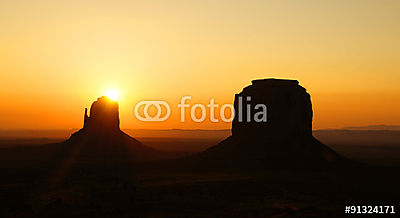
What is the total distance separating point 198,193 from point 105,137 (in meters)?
58.9

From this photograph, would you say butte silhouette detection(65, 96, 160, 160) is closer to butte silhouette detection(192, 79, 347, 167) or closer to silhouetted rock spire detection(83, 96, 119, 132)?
silhouetted rock spire detection(83, 96, 119, 132)

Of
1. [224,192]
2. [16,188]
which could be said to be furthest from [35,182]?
[224,192]

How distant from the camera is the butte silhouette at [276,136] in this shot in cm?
5066

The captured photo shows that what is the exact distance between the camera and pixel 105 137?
289ft

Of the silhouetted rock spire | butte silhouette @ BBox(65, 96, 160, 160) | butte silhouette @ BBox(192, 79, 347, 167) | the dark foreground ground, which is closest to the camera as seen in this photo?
the dark foreground ground

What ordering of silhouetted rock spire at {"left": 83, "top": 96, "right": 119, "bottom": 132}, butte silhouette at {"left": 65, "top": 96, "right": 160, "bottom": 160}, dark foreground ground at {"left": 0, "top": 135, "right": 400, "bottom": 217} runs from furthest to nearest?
1. silhouetted rock spire at {"left": 83, "top": 96, "right": 119, "bottom": 132}
2. butte silhouette at {"left": 65, "top": 96, "right": 160, "bottom": 160}
3. dark foreground ground at {"left": 0, "top": 135, "right": 400, "bottom": 217}

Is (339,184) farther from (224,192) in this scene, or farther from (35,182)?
(35,182)

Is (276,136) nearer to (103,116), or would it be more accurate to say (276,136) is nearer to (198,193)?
(198,193)

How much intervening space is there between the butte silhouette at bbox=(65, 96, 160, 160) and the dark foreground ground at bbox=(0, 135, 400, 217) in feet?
113

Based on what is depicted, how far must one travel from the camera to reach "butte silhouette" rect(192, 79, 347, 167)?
50656 mm

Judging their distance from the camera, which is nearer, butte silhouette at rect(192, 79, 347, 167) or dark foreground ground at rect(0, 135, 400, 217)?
dark foreground ground at rect(0, 135, 400, 217)

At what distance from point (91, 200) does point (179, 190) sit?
7.07 m

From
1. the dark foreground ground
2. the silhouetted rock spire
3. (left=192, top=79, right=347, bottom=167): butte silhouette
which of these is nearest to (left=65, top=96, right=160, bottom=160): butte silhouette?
the silhouetted rock spire

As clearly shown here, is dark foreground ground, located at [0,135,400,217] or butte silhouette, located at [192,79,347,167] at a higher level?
butte silhouette, located at [192,79,347,167]
